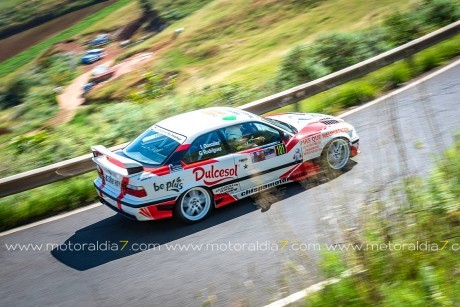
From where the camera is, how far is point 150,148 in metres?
9.40

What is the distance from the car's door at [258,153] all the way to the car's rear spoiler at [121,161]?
1360mm

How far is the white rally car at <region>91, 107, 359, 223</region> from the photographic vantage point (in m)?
8.92

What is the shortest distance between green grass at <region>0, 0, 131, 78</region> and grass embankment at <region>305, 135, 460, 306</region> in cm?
2030

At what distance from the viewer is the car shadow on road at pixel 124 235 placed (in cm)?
846

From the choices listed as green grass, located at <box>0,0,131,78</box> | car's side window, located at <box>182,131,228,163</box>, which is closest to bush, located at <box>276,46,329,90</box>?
car's side window, located at <box>182,131,228,163</box>

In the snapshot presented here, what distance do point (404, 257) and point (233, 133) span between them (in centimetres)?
429

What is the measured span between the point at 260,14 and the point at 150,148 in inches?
588

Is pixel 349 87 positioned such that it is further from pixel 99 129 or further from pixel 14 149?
pixel 14 149

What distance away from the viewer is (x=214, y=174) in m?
9.30

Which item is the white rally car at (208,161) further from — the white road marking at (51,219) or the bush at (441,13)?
the bush at (441,13)

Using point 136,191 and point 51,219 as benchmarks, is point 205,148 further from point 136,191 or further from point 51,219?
point 51,219

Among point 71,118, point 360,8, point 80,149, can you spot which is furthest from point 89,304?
point 360,8

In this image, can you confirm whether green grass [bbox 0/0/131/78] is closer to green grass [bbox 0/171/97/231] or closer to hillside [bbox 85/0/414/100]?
hillside [bbox 85/0/414/100]

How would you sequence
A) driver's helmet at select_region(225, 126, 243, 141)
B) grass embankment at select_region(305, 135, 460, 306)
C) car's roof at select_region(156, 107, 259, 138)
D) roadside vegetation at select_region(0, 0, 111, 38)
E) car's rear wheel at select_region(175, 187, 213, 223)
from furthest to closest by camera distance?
1. roadside vegetation at select_region(0, 0, 111, 38)
2. driver's helmet at select_region(225, 126, 243, 141)
3. car's roof at select_region(156, 107, 259, 138)
4. car's rear wheel at select_region(175, 187, 213, 223)
5. grass embankment at select_region(305, 135, 460, 306)
